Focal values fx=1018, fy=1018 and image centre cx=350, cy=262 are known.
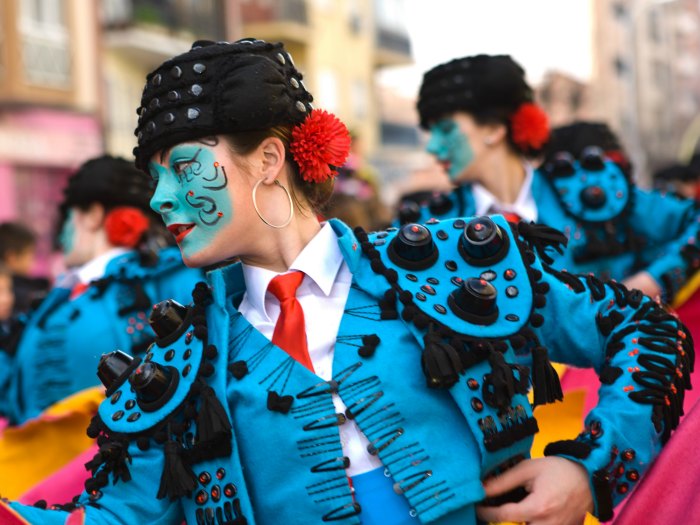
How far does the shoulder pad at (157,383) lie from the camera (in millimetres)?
2006

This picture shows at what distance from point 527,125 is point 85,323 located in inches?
80.3

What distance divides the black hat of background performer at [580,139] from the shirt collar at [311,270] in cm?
365

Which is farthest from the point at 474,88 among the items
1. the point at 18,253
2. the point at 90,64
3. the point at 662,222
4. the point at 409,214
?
the point at 90,64

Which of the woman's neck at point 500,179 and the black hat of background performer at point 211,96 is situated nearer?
the black hat of background performer at point 211,96

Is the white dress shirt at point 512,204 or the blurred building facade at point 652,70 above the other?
the blurred building facade at point 652,70

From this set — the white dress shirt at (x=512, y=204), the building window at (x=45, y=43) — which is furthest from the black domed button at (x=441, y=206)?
the building window at (x=45, y=43)

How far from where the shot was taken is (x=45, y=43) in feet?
46.1

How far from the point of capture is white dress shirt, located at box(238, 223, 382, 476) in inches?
81.9

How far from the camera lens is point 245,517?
1.95 meters

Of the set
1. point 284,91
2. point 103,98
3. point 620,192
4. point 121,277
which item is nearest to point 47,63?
point 103,98

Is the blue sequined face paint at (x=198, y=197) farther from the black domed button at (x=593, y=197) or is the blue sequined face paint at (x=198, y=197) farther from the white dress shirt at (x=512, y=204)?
the black domed button at (x=593, y=197)

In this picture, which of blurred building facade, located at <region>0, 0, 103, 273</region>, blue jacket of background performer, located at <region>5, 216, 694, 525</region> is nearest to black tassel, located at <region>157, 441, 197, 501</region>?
blue jacket of background performer, located at <region>5, 216, 694, 525</region>

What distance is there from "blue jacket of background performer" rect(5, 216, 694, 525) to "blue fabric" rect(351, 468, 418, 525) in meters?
Answer: 0.03

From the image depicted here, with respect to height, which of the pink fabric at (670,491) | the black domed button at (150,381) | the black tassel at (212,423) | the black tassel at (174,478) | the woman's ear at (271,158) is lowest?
the pink fabric at (670,491)
